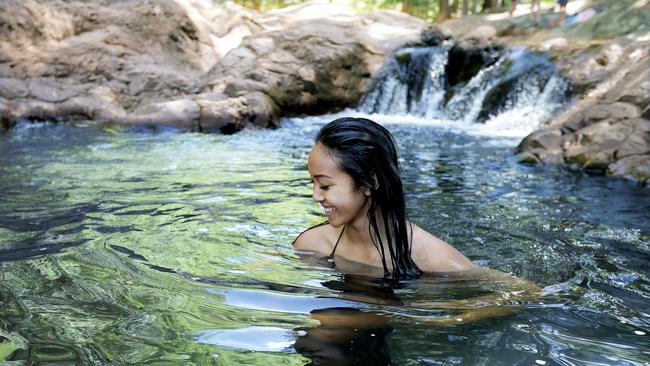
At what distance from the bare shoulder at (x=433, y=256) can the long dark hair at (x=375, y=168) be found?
2.6 inches

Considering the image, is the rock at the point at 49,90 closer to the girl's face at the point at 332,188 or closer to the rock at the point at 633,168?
the rock at the point at 633,168

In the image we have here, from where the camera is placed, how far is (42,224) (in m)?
4.24

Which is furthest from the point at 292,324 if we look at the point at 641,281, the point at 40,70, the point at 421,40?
the point at 421,40

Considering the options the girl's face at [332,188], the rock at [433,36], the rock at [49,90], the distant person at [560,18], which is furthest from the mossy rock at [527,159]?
the distant person at [560,18]

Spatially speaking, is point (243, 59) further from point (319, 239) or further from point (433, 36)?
point (319, 239)

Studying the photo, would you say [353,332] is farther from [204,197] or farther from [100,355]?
[204,197]

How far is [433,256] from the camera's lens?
3191mm

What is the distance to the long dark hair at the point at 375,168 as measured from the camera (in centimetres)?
289

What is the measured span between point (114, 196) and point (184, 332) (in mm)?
3215

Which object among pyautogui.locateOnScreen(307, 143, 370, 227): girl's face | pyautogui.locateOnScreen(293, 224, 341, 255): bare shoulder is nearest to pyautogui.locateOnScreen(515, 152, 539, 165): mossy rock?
pyautogui.locateOnScreen(293, 224, 341, 255): bare shoulder

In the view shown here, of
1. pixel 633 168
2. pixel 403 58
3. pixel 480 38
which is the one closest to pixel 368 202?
pixel 633 168

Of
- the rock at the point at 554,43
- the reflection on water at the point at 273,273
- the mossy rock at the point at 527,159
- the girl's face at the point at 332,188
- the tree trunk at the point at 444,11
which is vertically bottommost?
the reflection on water at the point at 273,273

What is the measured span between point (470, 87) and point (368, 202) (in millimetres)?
11392

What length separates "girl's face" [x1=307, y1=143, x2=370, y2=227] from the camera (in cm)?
291
